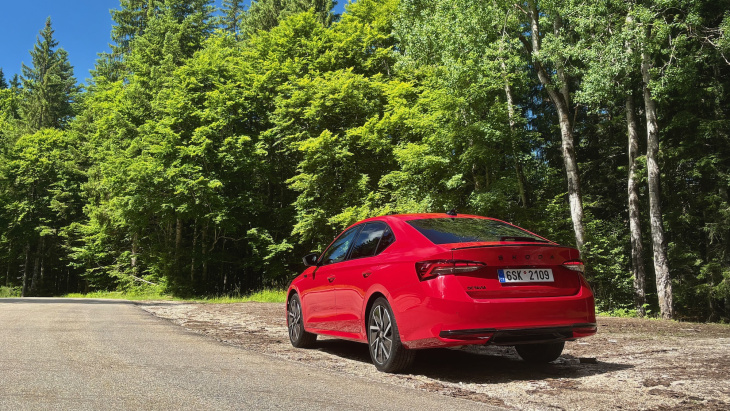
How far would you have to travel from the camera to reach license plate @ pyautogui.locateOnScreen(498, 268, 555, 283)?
16.5 ft

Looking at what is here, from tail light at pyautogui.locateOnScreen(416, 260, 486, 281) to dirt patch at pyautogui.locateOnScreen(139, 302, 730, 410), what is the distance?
98 cm

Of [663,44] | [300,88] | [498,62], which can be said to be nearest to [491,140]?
[498,62]

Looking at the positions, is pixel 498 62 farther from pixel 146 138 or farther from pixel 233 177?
pixel 146 138

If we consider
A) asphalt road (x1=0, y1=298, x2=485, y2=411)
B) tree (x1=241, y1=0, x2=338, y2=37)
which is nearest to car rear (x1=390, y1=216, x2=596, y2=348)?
asphalt road (x1=0, y1=298, x2=485, y2=411)

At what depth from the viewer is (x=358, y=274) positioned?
20.0 feet

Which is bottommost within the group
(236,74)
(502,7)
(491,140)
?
(491,140)

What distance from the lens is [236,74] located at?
34031mm

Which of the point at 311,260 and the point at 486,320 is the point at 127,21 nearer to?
the point at 311,260

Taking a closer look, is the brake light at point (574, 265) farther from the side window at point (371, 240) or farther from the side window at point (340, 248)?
the side window at point (340, 248)

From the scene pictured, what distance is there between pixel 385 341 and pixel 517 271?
4.89 ft

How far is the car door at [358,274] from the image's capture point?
5922mm

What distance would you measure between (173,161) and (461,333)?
27402 mm

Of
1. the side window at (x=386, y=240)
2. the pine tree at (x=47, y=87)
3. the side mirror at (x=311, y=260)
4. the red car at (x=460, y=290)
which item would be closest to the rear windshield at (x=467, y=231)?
the red car at (x=460, y=290)

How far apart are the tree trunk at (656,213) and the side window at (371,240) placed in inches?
578
